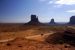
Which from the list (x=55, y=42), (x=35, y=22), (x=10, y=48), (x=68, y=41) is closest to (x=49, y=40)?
(x=55, y=42)

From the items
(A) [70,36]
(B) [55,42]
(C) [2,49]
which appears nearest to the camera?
(C) [2,49]

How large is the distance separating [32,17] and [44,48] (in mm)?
84767

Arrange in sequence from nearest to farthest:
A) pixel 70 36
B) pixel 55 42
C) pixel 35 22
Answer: pixel 55 42, pixel 70 36, pixel 35 22

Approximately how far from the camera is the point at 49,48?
2145 cm

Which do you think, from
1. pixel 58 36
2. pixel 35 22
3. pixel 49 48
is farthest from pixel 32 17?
pixel 49 48

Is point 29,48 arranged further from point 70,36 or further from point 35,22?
point 35,22

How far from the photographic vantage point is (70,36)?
28703 mm

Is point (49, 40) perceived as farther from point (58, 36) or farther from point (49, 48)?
point (49, 48)

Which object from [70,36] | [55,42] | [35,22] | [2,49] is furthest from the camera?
[35,22]

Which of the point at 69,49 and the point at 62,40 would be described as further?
the point at 62,40

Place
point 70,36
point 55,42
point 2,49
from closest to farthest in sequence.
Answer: point 2,49 → point 55,42 → point 70,36

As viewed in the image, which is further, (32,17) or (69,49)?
(32,17)

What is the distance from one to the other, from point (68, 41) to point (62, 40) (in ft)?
3.99

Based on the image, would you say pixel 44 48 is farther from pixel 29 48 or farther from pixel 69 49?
pixel 69 49
